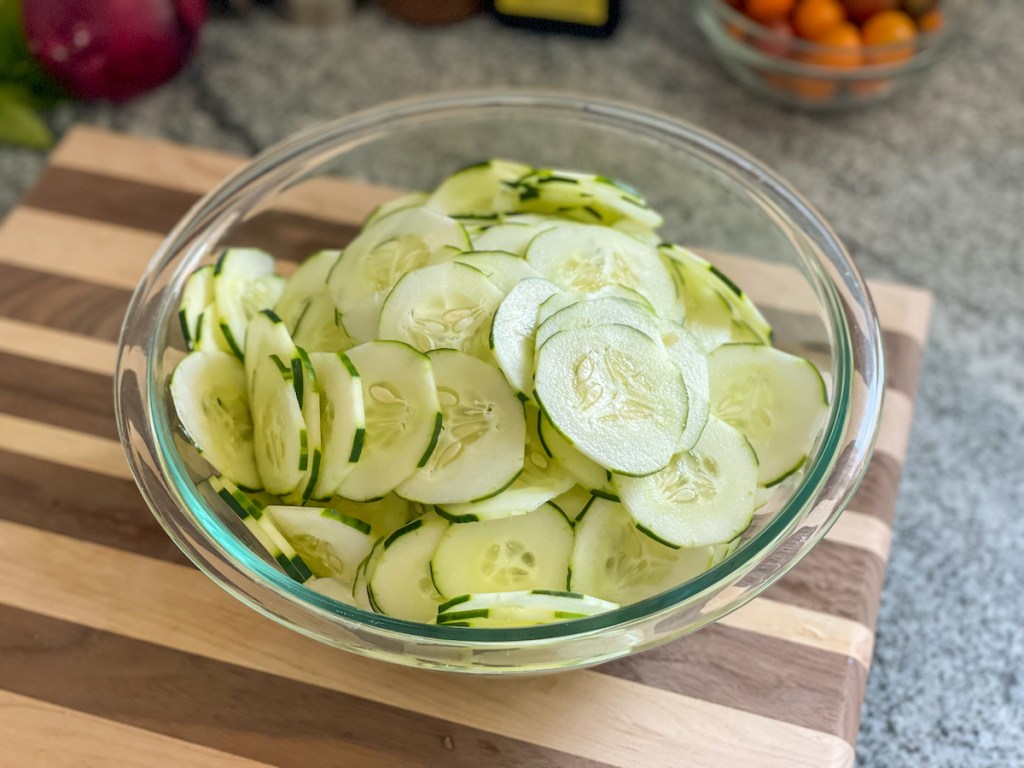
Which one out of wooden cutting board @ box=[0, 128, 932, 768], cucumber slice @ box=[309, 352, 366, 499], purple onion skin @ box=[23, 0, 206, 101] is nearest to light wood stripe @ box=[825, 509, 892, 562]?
wooden cutting board @ box=[0, 128, 932, 768]

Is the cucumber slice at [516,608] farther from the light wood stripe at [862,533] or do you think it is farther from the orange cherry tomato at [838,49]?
the orange cherry tomato at [838,49]

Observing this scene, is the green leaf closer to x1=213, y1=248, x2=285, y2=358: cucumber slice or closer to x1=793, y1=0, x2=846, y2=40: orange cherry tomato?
x1=213, y1=248, x2=285, y2=358: cucumber slice

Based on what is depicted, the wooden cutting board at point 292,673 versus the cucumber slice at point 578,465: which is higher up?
the cucumber slice at point 578,465

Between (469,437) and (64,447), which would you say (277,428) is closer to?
(469,437)

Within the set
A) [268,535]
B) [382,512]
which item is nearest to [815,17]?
[382,512]

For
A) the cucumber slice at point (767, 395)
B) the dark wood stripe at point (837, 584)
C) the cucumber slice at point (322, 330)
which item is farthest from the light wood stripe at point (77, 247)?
the dark wood stripe at point (837, 584)

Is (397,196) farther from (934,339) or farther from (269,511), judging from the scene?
(934,339)
